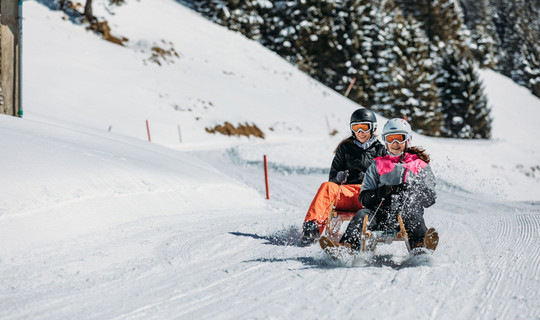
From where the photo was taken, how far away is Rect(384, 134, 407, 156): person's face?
17.1 ft

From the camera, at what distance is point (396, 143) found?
5234mm

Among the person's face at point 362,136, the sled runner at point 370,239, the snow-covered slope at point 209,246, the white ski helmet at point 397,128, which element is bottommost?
the snow-covered slope at point 209,246

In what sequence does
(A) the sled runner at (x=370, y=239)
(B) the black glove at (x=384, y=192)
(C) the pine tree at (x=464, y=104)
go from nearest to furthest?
(A) the sled runner at (x=370, y=239) < (B) the black glove at (x=384, y=192) < (C) the pine tree at (x=464, y=104)

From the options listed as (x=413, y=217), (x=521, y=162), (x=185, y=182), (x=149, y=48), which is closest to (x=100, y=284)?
(x=413, y=217)

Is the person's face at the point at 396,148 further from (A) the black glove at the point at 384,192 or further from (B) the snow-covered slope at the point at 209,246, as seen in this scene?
(B) the snow-covered slope at the point at 209,246

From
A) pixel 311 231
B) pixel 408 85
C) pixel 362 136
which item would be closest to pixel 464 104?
pixel 408 85

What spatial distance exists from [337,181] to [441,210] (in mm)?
3864

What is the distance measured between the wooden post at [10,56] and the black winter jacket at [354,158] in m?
8.77

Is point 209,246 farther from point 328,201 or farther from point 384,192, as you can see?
point 384,192

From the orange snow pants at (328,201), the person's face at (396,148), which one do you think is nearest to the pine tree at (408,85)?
the orange snow pants at (328,201)

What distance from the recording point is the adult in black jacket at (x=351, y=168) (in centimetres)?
597

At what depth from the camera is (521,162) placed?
21.6 meters

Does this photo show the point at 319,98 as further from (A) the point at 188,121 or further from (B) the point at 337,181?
(B) the point at 337,181

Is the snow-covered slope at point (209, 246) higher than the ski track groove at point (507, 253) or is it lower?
lower
